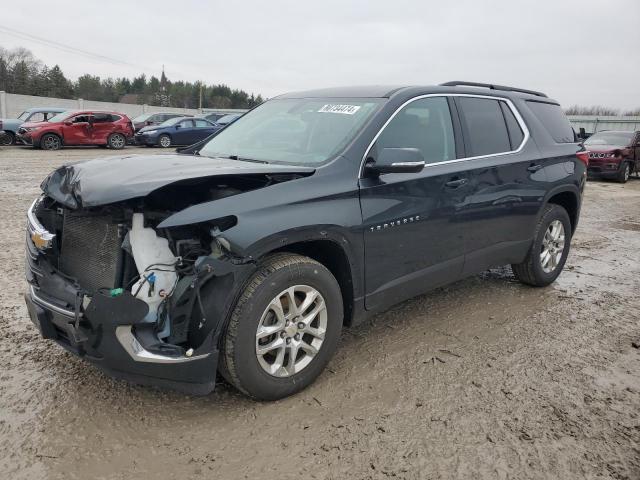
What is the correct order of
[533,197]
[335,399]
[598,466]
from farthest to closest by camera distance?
1. [533,197]
2. [335,399]
3. [598,466]

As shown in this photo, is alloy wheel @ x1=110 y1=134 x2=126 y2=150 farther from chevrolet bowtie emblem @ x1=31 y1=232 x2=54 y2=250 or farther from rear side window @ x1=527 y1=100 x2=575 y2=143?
chevrolet bowtie emblem @ x1=31 y1=232 x2=54 y2=250

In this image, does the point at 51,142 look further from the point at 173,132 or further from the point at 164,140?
the point at 173,132

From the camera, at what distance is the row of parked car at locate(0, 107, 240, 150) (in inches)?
725

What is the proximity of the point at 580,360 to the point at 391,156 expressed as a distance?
1.98 meters

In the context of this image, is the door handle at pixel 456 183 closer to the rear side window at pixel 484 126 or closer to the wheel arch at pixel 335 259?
the rear side window at pixel 484 126

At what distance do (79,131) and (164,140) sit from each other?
12.3ft

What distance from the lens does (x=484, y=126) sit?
4.26m

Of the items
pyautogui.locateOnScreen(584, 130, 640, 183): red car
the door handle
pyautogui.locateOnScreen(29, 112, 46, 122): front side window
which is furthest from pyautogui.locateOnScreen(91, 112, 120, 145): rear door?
the door handle

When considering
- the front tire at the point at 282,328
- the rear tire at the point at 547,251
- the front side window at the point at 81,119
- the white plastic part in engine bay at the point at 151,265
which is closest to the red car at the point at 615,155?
the rear tire at the point at 547,251

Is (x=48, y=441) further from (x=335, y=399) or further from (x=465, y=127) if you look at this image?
(x=465, y=127)

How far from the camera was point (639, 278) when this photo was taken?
5.62 metres

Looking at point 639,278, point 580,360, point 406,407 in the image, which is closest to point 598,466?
point 406,407

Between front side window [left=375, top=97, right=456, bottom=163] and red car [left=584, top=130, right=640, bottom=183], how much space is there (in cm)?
1355

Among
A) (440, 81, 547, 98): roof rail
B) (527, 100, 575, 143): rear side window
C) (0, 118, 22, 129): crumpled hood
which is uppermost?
(0, 118, 22, 129): crumpled hood
